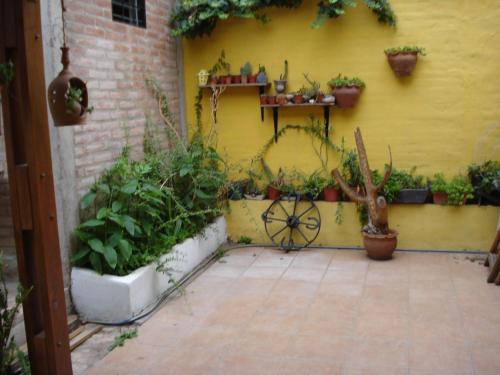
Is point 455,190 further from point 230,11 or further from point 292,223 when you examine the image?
point 230,11

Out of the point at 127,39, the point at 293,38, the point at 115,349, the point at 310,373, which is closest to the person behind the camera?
the point at 310,373

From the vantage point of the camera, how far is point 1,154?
170 inches

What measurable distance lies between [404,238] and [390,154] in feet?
2.89

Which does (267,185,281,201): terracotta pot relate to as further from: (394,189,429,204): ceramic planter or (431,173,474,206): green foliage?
(431,173,474,206): green foliage

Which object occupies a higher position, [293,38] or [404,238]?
[293,38]

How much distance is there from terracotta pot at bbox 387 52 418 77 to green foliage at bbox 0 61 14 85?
3930 millimetres

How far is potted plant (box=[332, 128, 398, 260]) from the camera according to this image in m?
5.36

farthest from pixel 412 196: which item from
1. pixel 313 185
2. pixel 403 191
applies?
pixel 313 185

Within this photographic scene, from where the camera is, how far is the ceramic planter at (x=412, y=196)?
5.57 metres

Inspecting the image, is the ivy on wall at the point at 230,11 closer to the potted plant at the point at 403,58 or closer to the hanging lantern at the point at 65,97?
the potted plant at the point at 403,58

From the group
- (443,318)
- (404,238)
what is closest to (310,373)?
(443,318)

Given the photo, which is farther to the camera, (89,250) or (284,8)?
(284,8)

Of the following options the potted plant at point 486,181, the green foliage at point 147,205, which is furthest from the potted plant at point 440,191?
the green foliage at point 147,205

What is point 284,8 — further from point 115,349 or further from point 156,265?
point 115,349
